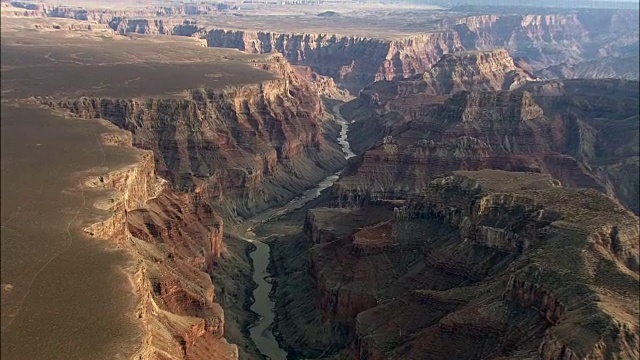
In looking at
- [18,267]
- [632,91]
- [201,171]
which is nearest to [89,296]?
[18,267]

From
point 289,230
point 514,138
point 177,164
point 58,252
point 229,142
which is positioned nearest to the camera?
point 58,252

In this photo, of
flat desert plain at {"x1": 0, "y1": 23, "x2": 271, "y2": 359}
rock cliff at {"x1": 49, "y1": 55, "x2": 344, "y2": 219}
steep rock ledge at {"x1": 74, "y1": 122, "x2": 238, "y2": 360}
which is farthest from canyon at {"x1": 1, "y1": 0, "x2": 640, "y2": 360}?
rock cliff at {"x1": 49, "y1": 55, "x2": 344, "y2": 219}

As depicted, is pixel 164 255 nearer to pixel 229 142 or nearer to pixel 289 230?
pixel 289 230

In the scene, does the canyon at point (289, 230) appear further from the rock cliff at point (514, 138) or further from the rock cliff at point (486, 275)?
the rock cliff at point (514, 138)

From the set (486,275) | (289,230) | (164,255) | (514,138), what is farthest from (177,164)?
(486,275)

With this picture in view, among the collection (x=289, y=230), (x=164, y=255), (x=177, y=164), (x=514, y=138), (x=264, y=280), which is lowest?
(x=289, y=230)

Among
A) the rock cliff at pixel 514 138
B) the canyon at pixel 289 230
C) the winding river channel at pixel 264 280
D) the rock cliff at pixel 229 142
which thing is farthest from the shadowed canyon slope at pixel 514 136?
the rock cliff at pixel 229 142
